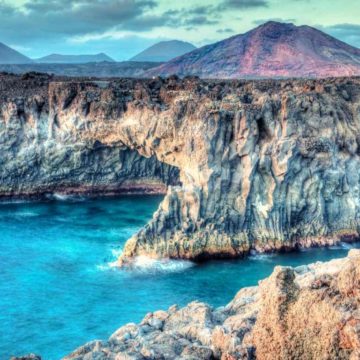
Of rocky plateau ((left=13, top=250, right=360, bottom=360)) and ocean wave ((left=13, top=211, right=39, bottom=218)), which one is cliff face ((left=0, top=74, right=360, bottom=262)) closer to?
ocean wave ((left=13, top=211, right=39, bottom=218))

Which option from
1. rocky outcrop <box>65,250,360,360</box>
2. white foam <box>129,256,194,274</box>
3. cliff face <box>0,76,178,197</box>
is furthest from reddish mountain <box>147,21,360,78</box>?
rocky outcrop <box>65,250,360,360</box>

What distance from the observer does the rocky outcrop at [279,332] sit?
1404 centimetres

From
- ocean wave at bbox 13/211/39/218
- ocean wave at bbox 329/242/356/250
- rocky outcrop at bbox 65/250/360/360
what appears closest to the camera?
rocky outcrop at bbox 65/250/360/360

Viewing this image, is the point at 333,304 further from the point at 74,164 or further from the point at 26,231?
the point at 74,164

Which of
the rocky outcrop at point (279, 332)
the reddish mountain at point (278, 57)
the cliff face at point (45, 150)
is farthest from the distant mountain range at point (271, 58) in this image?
the rocky outcrop at point (279, 332)

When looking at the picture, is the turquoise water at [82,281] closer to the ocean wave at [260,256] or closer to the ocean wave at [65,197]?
the ocean wave at [260,256]

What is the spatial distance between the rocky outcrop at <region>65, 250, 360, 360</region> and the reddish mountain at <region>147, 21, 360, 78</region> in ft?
315

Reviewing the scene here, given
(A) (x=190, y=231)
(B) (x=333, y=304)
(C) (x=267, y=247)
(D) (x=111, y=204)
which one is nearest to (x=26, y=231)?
(D) (x=111, y=204)

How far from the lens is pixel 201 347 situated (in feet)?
54.2

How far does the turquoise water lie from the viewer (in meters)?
30.3

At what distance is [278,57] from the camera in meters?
121

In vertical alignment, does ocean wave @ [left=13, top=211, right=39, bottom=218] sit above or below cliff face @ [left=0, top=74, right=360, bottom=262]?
below

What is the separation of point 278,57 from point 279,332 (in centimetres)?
11031

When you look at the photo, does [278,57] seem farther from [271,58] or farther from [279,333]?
[279,333]
